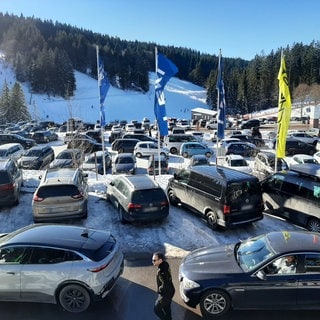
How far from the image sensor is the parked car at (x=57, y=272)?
24.5 feet

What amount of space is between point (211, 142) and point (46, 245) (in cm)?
3748

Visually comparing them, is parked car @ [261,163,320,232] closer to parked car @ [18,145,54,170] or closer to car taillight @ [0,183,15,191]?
car taillight @ [0,183,15,191]

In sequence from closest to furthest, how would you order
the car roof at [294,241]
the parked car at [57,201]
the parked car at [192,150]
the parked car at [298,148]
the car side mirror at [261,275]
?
the car side mirror at [261,275] < the car roof at [294,241] < the parked car at [57,201] < the parked car at [192,150] < the parked car at [298,148]

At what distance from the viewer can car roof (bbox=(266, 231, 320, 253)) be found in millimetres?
7340

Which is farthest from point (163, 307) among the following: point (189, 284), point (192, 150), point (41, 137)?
point (41, 137)

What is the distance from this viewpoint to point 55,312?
763 centimetres

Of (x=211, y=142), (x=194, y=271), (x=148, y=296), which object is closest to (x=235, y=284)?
(x=194, y=271)

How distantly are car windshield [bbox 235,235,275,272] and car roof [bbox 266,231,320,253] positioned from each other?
0.14 m

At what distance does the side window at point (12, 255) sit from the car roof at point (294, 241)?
17.0 ft

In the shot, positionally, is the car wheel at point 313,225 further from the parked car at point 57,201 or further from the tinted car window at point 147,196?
the parked car at point 57,201

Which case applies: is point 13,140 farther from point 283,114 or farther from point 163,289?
point 163,289

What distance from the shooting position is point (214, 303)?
7.24 m

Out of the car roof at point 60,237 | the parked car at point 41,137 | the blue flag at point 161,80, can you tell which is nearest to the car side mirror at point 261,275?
the car roof at point 60,237

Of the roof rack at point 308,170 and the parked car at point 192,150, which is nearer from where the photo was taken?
the roof rack at point 308,170
